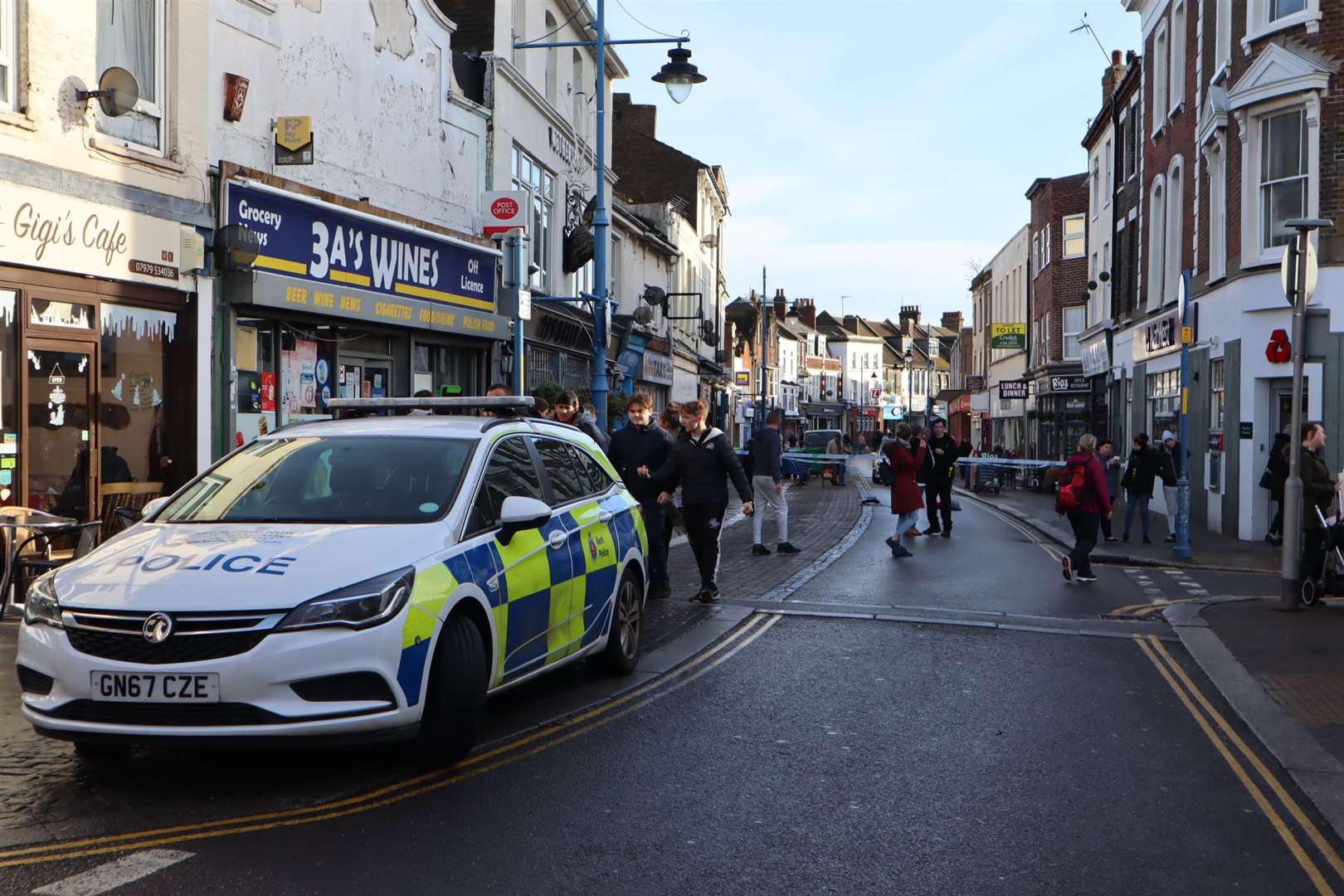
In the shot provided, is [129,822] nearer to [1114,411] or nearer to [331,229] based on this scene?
[331,229]

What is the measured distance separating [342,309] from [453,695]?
38.7 feet

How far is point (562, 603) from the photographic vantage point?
707cm

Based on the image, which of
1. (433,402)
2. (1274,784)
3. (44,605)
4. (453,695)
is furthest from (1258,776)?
(44,605)

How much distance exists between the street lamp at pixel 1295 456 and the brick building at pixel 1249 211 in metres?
5.92

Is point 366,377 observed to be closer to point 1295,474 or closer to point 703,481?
point 703,481

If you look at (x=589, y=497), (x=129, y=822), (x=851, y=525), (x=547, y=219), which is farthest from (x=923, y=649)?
(x=547, y=219)

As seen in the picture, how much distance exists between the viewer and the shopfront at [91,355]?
11219mm

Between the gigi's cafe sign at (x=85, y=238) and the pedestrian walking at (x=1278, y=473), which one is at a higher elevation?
the gigi's cafe sign at (x=85, y=238)

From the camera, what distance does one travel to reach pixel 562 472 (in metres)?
7.73

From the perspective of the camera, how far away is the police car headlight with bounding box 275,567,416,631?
5.19 meters

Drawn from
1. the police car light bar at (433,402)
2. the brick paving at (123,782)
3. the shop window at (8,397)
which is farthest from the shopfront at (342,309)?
the brick paving at (123,782)

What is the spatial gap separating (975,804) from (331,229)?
13031mm

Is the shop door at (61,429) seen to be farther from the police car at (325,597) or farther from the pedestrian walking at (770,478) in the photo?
the pedestrian walking at (770,478)

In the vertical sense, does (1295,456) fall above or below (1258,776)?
above
